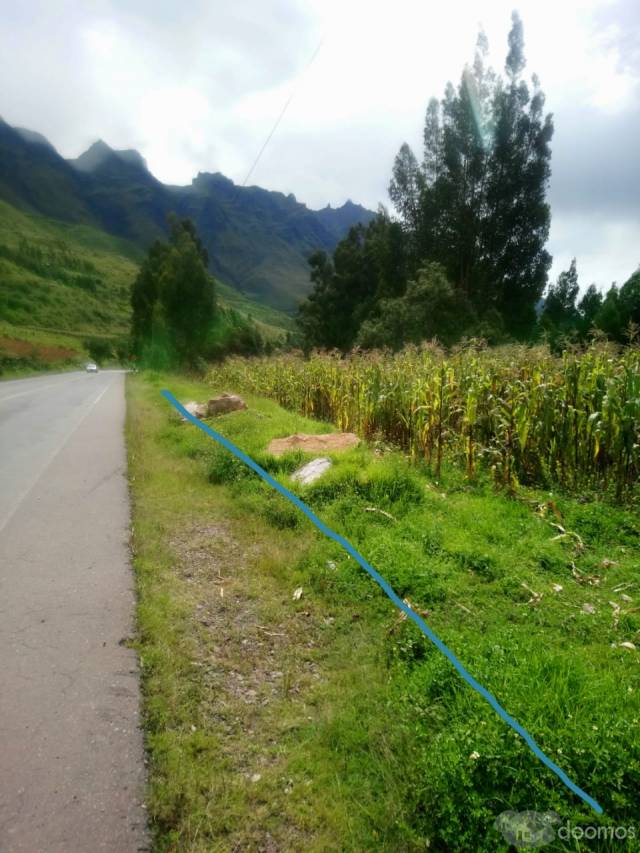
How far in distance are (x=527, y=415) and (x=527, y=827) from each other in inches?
193

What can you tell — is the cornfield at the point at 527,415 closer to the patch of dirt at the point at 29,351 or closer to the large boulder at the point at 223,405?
the large boulder at the point at 223,405

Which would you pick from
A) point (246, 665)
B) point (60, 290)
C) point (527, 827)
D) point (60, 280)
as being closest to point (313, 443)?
point (246, 665)

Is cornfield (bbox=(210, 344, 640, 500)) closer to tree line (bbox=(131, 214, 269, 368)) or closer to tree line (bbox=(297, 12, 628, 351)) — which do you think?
tree line (bbox=(297, 12, 628, 351))

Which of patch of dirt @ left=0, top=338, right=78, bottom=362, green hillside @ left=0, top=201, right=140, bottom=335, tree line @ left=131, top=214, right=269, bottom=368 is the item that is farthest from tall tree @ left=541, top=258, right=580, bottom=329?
green hillside @ left=0, top=201, right=140, bottom=335

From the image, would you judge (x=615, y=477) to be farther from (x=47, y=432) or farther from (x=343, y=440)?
(x=47, y=432)

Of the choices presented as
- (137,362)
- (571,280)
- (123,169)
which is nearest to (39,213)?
(123,169)

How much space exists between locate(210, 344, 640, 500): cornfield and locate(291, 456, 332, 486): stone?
1.52 metres

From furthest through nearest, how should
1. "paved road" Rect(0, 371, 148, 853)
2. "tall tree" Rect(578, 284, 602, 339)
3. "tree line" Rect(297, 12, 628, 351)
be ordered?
"tall tree" Rect(578, 284, 602, 339), "tree line" Rect(297, 12, 628, 351), "paved road" Rect(0, 371, 148, 853)

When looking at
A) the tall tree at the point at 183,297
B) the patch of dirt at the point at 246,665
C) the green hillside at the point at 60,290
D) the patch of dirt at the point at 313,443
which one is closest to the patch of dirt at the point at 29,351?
the green hillside at the point at 60,290

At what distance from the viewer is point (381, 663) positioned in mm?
3158

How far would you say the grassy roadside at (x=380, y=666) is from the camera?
2061 millimetres

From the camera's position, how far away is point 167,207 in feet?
123

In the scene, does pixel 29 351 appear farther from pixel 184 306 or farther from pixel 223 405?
pixel 223 405

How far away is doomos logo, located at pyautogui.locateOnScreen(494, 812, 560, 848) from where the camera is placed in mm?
1848
